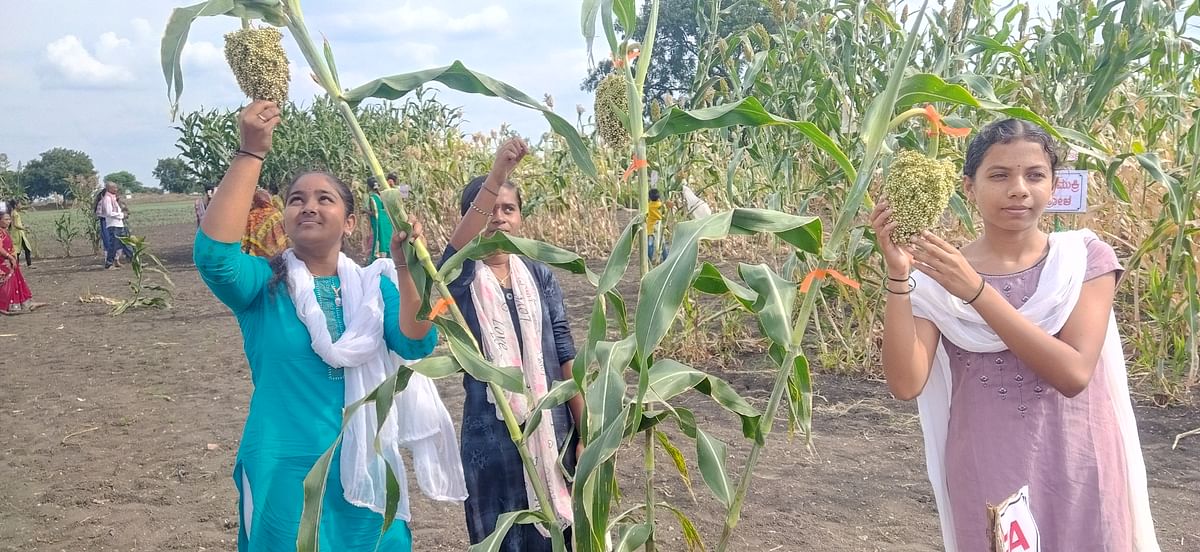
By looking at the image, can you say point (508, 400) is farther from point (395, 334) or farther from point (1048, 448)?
point (1048, 448)

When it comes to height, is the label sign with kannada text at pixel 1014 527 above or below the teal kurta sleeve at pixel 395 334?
below

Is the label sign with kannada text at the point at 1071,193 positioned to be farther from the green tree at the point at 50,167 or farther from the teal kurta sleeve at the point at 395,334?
the green tree at the point at 50,167

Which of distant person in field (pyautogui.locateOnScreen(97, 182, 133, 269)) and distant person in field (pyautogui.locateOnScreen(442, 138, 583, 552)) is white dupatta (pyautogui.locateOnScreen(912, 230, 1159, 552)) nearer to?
distant person in field (pyautogui.locateOnScreen(442, 138, 583, 552))

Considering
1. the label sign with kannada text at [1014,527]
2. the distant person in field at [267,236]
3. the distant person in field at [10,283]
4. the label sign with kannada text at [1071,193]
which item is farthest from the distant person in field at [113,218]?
the label sign with kannada text at [1014,527]

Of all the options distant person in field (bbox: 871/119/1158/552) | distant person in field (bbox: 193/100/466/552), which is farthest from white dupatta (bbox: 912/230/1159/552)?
distant person in field (bbox: 193/100/466/552)

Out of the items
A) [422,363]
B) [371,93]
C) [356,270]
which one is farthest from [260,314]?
[371,93]

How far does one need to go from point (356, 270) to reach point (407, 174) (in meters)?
9.50

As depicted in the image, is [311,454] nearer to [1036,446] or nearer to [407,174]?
[1036,446]

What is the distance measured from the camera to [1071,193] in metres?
2.65

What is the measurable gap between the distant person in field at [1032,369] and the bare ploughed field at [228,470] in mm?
1356

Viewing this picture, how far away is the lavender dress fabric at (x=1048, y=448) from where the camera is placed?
5.45 feet

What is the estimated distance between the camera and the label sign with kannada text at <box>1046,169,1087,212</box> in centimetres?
254

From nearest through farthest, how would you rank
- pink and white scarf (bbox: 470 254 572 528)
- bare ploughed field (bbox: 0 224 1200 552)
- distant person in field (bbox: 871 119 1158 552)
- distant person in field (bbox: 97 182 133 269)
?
1. distant person in field (bbox: 871 119 1158 552)
2. pink and white scarf (bbox: 470 254 572 528)
3. bare ploughed field (bbox: 0 224 1200 552)
4. distant person in field (bbox: 97 182 133 269)

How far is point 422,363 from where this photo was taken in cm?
153
